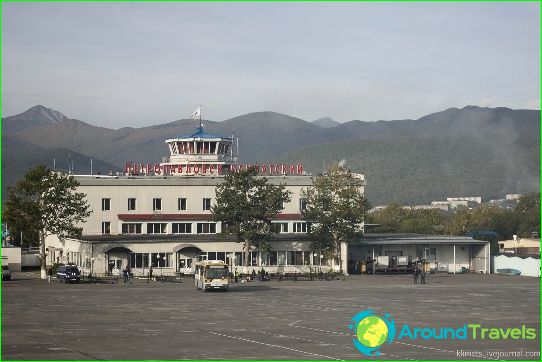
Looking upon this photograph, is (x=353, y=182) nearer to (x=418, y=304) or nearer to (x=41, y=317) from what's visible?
(x=418, y=304)

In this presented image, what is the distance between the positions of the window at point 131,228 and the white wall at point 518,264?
1940 inches

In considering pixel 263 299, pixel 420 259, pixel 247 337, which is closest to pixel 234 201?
pixel 420 259

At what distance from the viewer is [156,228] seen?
13762 cm

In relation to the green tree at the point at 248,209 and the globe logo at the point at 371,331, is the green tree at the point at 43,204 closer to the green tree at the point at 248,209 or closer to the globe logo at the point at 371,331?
the green tree at the point at 248,209

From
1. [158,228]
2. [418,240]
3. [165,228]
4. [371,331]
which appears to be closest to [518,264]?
[418,240]

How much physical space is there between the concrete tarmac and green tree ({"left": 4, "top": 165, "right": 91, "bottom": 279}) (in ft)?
37.3

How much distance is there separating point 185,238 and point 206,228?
799 cm

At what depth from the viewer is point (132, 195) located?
13850 cm

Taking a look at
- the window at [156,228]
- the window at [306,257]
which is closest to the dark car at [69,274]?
the window at [156,228]

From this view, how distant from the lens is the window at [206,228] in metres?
139

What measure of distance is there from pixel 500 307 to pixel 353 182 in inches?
2475

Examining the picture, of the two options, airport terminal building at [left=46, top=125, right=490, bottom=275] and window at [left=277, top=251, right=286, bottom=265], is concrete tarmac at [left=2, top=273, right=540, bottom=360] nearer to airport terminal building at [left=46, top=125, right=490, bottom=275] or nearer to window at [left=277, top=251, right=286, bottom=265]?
airport terminal building at [left=46, top=125, right=490, bottom=275]

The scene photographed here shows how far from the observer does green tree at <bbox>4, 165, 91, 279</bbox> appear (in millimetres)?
122188

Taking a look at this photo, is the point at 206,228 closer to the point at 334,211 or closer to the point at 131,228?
the point at 131,228
